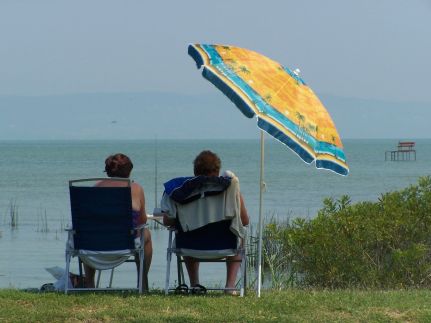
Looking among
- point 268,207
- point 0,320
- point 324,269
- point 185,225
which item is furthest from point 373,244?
point 268,207

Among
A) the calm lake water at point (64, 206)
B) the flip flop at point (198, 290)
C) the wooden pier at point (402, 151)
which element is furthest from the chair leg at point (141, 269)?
the wooden pier at point (402, 151)

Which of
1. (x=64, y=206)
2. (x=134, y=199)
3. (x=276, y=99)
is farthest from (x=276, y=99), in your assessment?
(x=64, y=206)

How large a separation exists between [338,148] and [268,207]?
20.2 meters

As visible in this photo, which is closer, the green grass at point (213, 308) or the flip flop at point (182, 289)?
the green grass at point (213, 308)

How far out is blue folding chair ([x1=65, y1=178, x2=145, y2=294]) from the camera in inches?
292

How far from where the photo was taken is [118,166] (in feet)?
25.8

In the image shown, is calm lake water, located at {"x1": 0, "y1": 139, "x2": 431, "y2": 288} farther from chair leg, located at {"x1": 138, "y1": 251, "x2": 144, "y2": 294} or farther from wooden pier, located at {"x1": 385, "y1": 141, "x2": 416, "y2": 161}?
wooden pier, located at {"x1": 385, "y1": 141, "x2": 416, "y2": 161}

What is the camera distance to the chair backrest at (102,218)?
7.40m

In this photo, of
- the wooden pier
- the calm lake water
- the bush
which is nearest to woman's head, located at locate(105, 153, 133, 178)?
the bush

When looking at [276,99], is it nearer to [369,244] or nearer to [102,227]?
[102,227]

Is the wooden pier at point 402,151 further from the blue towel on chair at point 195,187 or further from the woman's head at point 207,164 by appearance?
the blue towel on chair at point 195,187

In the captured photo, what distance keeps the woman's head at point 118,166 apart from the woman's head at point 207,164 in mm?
627

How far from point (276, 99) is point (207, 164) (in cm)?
79

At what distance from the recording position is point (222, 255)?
7.46 metres
